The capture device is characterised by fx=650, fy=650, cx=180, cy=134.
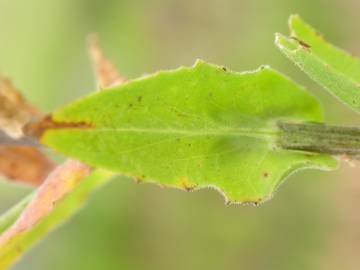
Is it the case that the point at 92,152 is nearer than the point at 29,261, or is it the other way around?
the point at 92,152

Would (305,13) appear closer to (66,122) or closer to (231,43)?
(231,43)

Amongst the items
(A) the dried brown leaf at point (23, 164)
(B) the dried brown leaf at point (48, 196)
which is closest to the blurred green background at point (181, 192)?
(A) the dried brown leaf at point (23, 164)

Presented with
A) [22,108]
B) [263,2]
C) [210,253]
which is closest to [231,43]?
[263,2]

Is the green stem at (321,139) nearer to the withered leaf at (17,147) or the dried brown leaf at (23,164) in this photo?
the withered leaf at (17,147)

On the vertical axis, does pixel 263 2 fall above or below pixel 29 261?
above

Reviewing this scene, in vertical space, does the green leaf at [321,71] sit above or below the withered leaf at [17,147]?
above

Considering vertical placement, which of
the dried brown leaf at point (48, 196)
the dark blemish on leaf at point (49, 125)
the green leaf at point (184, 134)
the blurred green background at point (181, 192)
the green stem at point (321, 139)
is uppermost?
the blurred green background at point (181, 192)
